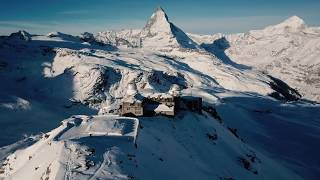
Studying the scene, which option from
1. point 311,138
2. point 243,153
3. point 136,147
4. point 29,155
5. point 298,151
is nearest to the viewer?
point 136,147

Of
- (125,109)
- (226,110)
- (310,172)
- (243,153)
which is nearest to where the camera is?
(125,109)

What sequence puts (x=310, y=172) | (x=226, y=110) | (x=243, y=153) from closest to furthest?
Answer: (x=243, y=153)
(x=310, y=172)
(x=226, y=110)

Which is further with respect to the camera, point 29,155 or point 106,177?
A: point 29,155

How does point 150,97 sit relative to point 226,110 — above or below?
above

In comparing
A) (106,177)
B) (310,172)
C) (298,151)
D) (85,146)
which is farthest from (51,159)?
(298,151)

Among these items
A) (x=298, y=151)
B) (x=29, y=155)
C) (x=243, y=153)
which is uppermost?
(x=29, y=155)

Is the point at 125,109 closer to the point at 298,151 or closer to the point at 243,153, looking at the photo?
the point at 243,153

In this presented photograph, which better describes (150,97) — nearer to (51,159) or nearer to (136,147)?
(136,147)

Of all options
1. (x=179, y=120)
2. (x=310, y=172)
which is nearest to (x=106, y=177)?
(x=179, y=120)

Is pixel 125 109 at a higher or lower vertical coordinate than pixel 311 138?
higher
